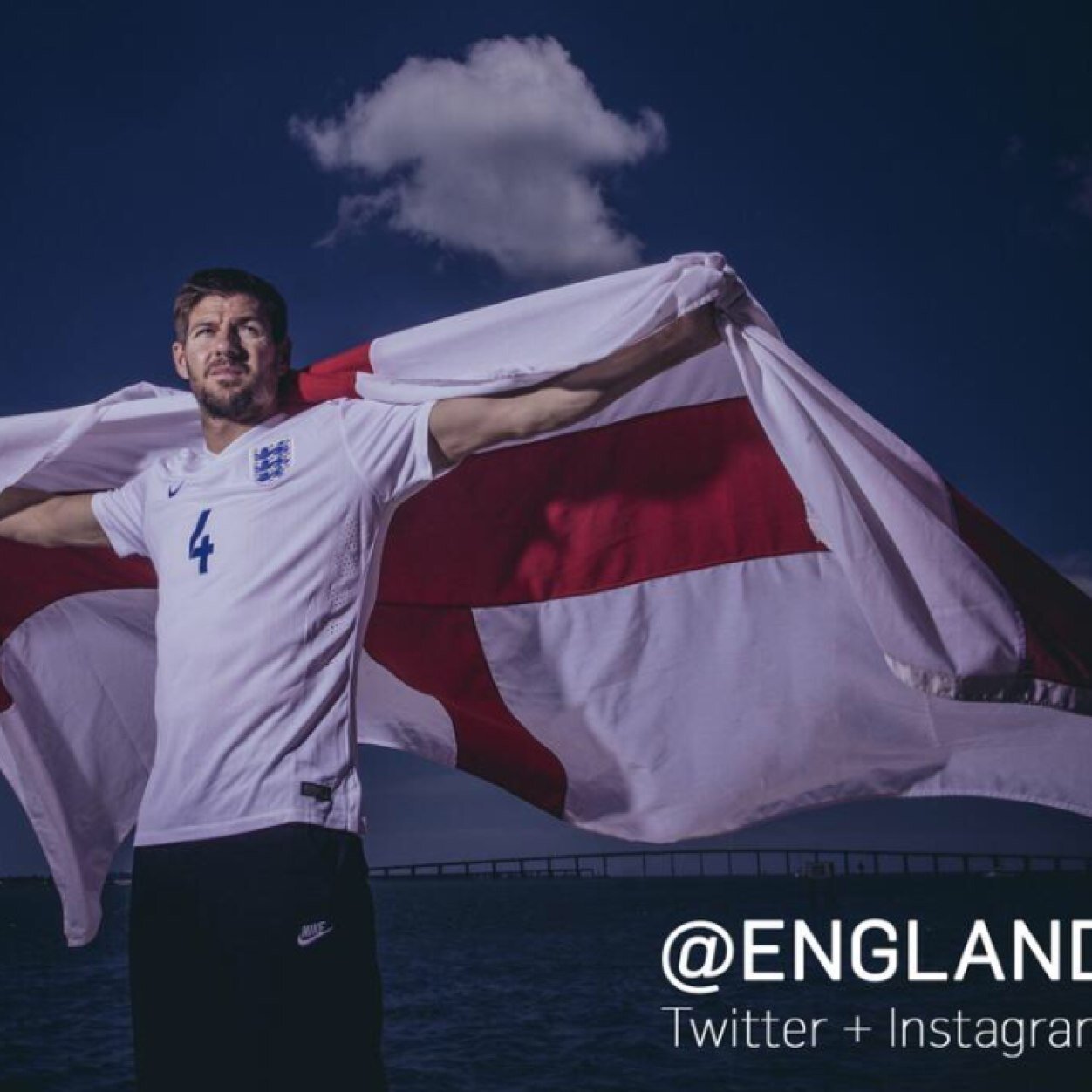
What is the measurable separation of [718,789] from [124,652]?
1776mm

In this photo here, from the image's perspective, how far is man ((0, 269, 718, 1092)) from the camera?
190 cm

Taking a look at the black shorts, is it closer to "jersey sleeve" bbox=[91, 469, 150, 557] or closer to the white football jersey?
the white football jersey

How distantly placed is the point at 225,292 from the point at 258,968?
145 cm

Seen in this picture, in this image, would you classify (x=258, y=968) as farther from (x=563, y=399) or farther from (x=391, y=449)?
(x=563, y=399)

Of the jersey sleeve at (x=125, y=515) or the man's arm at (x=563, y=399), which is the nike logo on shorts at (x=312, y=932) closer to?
the man's arm at (x=563, y=399)

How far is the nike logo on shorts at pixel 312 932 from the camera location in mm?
1887

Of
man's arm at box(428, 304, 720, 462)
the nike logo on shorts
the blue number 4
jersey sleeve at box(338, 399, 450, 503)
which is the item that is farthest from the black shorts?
man's arm at box(428, 304, 720, 462)

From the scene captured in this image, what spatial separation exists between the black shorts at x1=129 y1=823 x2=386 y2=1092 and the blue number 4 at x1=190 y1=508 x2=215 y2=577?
551 mm

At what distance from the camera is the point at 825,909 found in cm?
7488

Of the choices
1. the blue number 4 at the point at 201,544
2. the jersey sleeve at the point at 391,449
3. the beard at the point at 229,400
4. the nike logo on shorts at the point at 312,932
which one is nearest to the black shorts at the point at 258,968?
the nike logo on shorts at the point at 312,932

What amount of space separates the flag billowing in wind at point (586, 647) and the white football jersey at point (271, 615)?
375 mm

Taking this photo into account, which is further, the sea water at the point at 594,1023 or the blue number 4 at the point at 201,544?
the sea water at the point at 594,1023

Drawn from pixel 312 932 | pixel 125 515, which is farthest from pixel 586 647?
pixel 312 932

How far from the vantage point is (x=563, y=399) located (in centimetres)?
231
